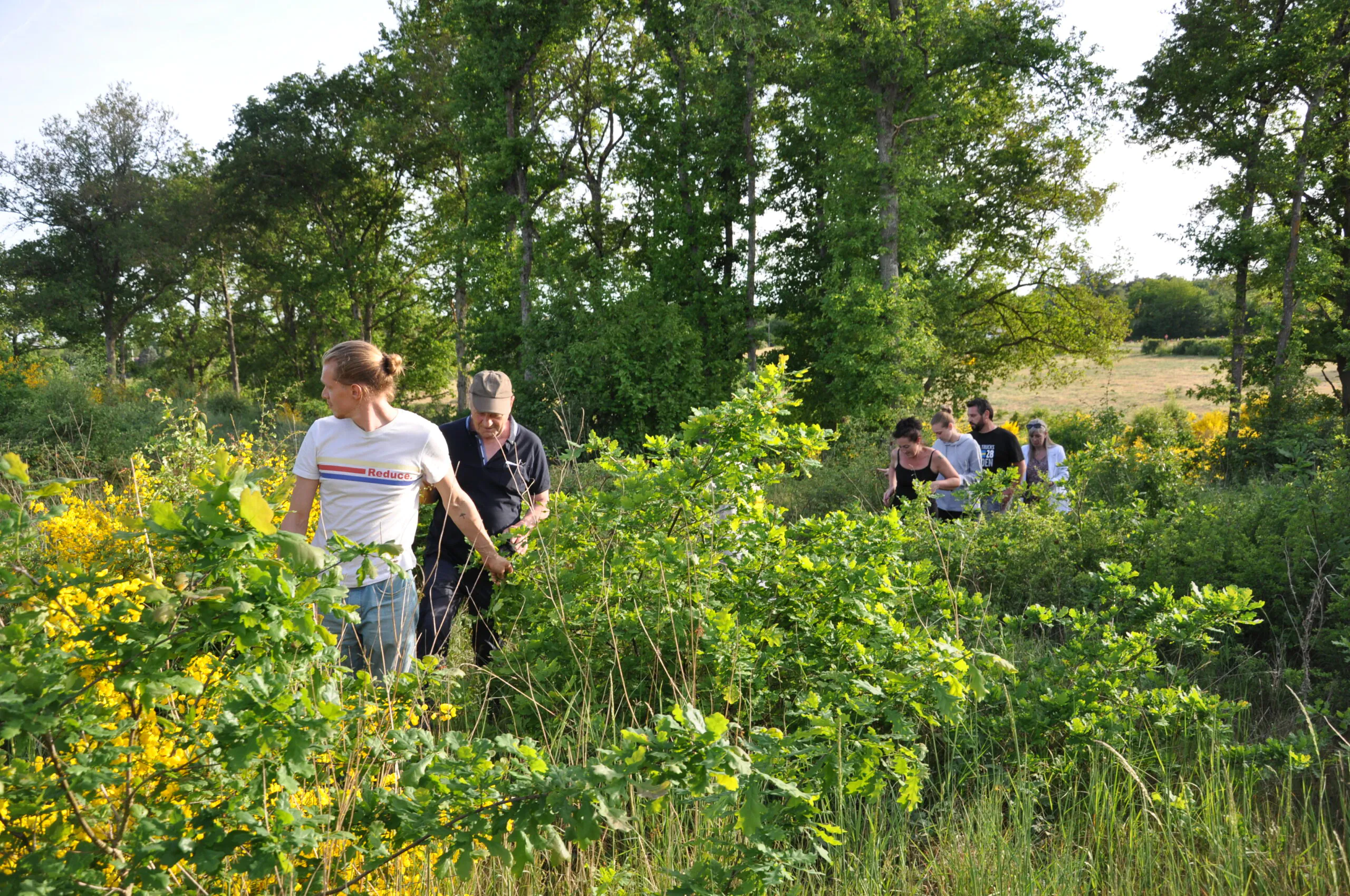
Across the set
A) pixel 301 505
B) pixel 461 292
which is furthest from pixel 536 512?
pixel 461 292

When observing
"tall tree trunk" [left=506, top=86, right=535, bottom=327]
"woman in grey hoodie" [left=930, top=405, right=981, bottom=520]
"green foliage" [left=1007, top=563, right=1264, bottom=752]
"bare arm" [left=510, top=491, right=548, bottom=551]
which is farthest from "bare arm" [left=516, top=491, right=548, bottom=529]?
"tall tree trunk" [left=506, top=86, right=535, bottom=327]

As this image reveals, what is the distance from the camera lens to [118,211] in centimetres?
2858

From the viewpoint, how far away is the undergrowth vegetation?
1.53m

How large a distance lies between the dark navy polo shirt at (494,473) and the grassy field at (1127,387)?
72.4 feet

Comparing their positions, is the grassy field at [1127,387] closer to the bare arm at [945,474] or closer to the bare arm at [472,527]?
the bare arm at [945,474]

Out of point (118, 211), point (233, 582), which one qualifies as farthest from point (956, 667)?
point (118, 211)

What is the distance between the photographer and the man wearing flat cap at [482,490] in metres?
4.27

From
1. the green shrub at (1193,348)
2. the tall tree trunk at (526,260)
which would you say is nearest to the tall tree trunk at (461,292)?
the tall tree trunk at (526,260)

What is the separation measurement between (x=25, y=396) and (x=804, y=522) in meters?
17.7

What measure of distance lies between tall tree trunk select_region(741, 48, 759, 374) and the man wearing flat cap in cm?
1601

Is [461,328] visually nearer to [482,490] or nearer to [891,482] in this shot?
[891,482]

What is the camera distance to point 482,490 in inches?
180

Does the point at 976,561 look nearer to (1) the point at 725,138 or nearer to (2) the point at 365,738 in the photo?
(2) the point at 365,738

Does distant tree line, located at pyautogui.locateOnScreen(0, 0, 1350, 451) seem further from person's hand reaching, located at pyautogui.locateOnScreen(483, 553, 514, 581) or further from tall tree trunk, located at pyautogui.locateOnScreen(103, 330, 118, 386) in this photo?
person's hand reaching, located at pyautogui.locateOnScreen(483, 553, 514, 581)
